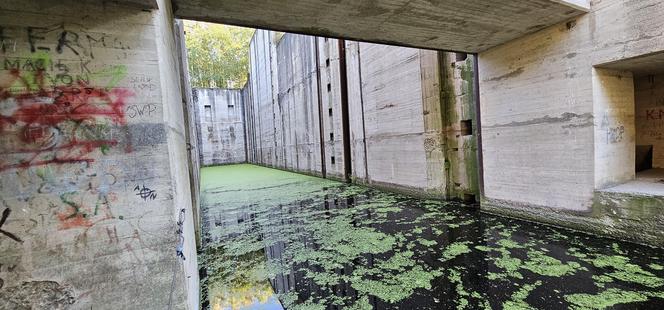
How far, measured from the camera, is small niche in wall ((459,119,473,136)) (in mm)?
6137

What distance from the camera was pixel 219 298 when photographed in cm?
285

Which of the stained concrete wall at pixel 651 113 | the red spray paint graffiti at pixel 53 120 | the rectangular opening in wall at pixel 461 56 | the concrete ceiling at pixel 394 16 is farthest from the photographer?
the rectangular opening in wall at pixel 461 56

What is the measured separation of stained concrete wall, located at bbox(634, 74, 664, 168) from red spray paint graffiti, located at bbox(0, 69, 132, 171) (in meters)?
7.04

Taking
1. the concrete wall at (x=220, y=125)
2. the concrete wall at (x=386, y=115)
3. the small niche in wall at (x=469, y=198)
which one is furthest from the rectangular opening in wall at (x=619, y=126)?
the concrete wall at (x=220, y=125)

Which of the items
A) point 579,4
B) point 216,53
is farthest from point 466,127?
point 216,53

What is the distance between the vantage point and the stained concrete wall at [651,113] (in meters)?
4.70

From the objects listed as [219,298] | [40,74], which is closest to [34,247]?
[40,74]

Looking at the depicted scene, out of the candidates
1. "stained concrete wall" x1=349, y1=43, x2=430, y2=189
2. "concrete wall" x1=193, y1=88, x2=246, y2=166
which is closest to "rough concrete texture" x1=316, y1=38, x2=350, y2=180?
"stained concrete wall" x1=349, y1=43, x2=430, y2=189

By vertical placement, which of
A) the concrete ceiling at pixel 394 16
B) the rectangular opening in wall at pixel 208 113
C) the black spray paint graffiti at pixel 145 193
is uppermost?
the rectangular opening in wall at pixel 208 113

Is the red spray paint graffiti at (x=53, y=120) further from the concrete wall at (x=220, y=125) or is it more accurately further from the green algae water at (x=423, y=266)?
the concrete wall at (x=220, y=125)

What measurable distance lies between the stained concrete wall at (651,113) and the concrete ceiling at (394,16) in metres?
2.38

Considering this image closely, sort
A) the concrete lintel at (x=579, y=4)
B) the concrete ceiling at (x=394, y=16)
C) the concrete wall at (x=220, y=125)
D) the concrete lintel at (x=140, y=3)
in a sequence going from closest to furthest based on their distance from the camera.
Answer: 1. the concrete lintel at (x=140, y=3)
2. the concrete ceiling at (x=394, y=16)
3. the concrete lintel at (x=579, y=4)
4. the concrete wall at (x=220, y=125)

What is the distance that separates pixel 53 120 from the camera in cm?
170

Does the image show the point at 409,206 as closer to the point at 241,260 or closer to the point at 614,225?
the point at 614,225
